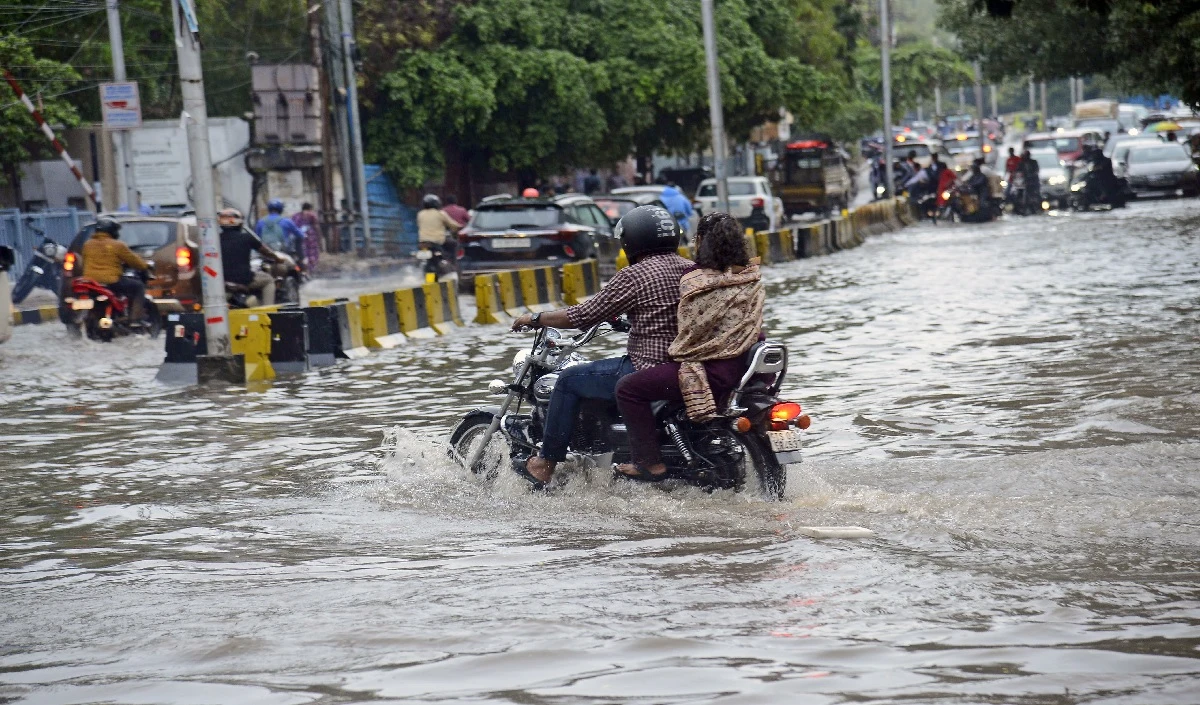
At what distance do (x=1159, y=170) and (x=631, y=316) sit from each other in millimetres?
39967

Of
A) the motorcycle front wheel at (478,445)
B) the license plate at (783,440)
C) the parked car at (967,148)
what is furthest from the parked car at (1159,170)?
the license plate at (783,440)

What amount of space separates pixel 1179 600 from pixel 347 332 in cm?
1277

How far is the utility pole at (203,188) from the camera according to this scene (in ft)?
51.5

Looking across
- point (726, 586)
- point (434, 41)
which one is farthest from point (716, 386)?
point (434, 41)

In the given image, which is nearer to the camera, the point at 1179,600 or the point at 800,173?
the point at 1179,600

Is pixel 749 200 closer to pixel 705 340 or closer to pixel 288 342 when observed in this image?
pixel 288 342

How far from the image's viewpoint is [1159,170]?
45156 millimetres

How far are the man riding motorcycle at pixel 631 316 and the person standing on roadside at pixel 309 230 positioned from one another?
77.5 ft

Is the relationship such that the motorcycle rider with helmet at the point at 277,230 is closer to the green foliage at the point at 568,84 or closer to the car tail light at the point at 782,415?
the green foliage at the point at 568,84

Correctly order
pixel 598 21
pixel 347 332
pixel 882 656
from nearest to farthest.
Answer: pixel 882 656
pixel 347 332
pixel 598 21

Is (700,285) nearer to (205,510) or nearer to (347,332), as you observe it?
(205,510)

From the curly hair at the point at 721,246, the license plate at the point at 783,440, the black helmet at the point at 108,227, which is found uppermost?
the black helmet at the point at 108,227

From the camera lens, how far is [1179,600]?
598cm

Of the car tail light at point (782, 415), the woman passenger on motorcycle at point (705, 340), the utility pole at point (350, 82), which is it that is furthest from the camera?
the utility pole at point (350, 82)
